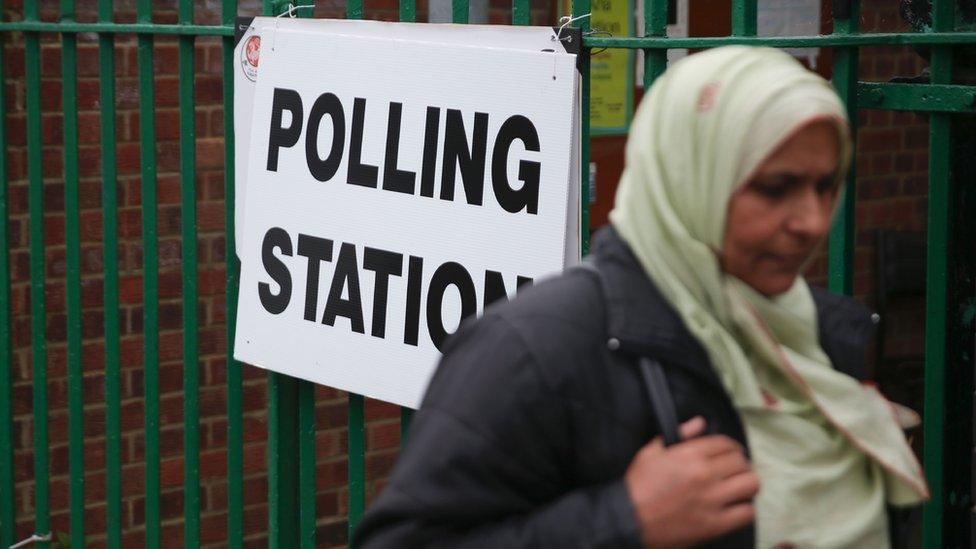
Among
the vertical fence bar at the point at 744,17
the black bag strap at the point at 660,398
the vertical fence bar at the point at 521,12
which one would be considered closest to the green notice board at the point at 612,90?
the vertical fence bar at the point at 521,12

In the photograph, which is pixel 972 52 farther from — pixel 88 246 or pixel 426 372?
pixel 88 246

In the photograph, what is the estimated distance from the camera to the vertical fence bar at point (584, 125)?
296 cm

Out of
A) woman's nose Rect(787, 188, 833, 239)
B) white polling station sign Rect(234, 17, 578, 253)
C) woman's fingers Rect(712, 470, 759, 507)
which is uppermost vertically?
white polling station sign Rect(234, 17, 578, 253)

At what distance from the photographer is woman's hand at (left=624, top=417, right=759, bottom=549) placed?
1.84m

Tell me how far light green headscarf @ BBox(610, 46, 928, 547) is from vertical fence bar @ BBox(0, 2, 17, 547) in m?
2.93

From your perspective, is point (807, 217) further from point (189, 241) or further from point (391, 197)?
point (189, 241)

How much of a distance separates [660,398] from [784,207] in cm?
28

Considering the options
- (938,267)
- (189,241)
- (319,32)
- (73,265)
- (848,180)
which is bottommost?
(73,265)

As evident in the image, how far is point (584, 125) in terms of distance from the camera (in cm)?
298

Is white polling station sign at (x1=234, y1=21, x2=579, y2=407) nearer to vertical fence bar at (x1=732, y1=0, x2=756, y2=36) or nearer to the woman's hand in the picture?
vertical fence bar at (x1=732, y1=0, x2=756, y2=36)

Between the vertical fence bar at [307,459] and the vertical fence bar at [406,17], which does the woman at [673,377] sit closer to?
the vertical fence bar at [406,17]

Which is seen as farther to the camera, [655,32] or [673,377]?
[655,32]

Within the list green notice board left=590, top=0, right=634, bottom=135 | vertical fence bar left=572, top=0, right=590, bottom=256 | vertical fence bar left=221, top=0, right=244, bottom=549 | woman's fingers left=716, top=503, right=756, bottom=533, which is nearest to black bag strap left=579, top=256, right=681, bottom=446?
woman's fingers left=716, top=503, right=756, bottom=533

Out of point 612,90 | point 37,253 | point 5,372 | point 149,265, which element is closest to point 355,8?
point 149,265
